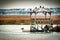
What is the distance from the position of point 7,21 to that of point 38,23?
4.51ft

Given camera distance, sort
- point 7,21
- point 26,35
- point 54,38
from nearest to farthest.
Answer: point 54,38
point 26,35
point 7,21

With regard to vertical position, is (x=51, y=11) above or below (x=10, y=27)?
above

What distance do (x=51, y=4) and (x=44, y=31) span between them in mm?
1237

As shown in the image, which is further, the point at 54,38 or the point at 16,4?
the point at 16,4

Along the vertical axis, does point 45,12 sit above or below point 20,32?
above

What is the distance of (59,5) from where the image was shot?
538cm

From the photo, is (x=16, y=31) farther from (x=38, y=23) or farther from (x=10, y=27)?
(x=38, y=23)

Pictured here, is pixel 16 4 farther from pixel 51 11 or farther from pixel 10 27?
pixel 51 11

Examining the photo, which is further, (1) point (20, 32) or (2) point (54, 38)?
(1) point (20, 32)

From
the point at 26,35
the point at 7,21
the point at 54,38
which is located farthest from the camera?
the point at 7,21

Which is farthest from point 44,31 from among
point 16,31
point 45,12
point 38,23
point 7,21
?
point 7,21

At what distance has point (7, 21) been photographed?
213 inches

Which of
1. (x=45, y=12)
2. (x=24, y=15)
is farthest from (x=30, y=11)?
(x=45, y=12)

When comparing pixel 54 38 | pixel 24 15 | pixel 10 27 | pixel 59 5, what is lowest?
pixel 54 38
